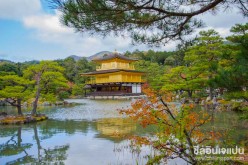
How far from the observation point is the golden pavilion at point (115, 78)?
2647 centimetres

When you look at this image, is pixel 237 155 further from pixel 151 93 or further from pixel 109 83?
pixel 109 83

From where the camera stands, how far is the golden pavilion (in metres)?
26.5

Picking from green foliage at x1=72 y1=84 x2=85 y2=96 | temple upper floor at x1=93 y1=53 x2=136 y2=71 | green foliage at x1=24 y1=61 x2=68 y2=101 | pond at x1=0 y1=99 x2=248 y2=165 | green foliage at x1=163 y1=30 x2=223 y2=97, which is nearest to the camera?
pond at x1=0 y1=99 x2=248 y2=165

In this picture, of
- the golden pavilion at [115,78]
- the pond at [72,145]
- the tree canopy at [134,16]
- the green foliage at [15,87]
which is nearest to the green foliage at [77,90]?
the golden pavilion at [115,78]

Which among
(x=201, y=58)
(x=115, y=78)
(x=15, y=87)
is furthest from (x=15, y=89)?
(x=115, y=78)

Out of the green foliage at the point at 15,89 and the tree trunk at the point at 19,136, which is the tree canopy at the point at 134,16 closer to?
the tree trunk at the point at 19,136

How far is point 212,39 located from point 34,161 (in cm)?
1175

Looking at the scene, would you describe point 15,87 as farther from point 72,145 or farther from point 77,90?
point 77,90

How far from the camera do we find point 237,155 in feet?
10.3

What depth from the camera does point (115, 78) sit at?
26.9 m

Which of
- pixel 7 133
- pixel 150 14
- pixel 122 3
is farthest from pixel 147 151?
pixel 7 133

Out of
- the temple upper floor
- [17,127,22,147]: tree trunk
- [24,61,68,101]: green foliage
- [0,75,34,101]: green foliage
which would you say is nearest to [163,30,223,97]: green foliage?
[24,61,68,101]: green foliage

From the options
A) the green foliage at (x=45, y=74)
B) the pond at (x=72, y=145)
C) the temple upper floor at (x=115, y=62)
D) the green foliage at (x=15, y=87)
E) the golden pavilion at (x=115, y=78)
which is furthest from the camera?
the temple upper floor at (x=115, y=62)

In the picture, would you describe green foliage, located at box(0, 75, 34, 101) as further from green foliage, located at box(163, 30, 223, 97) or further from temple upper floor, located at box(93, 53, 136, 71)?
temple upper floor, located at box(93, 53, 136, 71)
